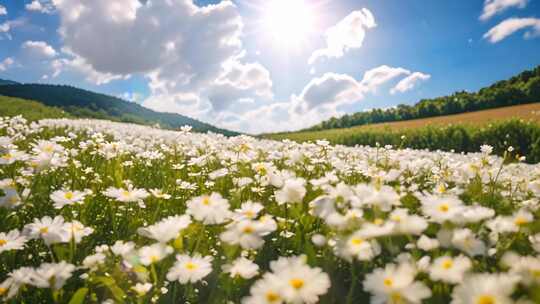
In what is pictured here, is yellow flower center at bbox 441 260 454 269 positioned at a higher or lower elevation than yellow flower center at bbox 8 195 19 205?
lower

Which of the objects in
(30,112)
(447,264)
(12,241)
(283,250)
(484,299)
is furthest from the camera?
(30,112)

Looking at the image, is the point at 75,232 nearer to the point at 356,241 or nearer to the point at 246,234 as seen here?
the point at 246,234

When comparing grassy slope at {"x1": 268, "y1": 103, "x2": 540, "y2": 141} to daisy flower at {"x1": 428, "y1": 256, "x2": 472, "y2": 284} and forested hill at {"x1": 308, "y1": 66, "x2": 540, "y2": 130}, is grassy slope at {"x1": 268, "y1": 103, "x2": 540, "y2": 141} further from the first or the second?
daisy flower at {"x1": 428, "y1": 256, "x2": 472, "y2": 284}

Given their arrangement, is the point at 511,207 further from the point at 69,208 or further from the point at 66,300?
the point at 69,208

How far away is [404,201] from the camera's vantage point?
2.79 meters

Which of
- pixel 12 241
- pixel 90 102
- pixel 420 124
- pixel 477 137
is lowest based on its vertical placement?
pixel 477 137

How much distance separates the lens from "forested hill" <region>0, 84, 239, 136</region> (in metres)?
102

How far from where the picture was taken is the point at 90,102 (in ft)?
379

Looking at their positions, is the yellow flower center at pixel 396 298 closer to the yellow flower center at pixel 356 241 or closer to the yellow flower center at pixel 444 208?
the yellow flower center at pixel 356 241

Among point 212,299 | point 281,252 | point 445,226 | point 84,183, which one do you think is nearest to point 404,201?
point 281,252

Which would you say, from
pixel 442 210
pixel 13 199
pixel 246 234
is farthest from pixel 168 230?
pixel 442 210

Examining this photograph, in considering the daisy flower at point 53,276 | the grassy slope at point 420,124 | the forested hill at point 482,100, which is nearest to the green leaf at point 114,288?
the daisy flower at point 53,276

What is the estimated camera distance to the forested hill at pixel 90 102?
101938 mm

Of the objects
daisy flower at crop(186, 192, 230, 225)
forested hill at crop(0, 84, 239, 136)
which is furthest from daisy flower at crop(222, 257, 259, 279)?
forested hill at crop(0, 84, 239, 136)
